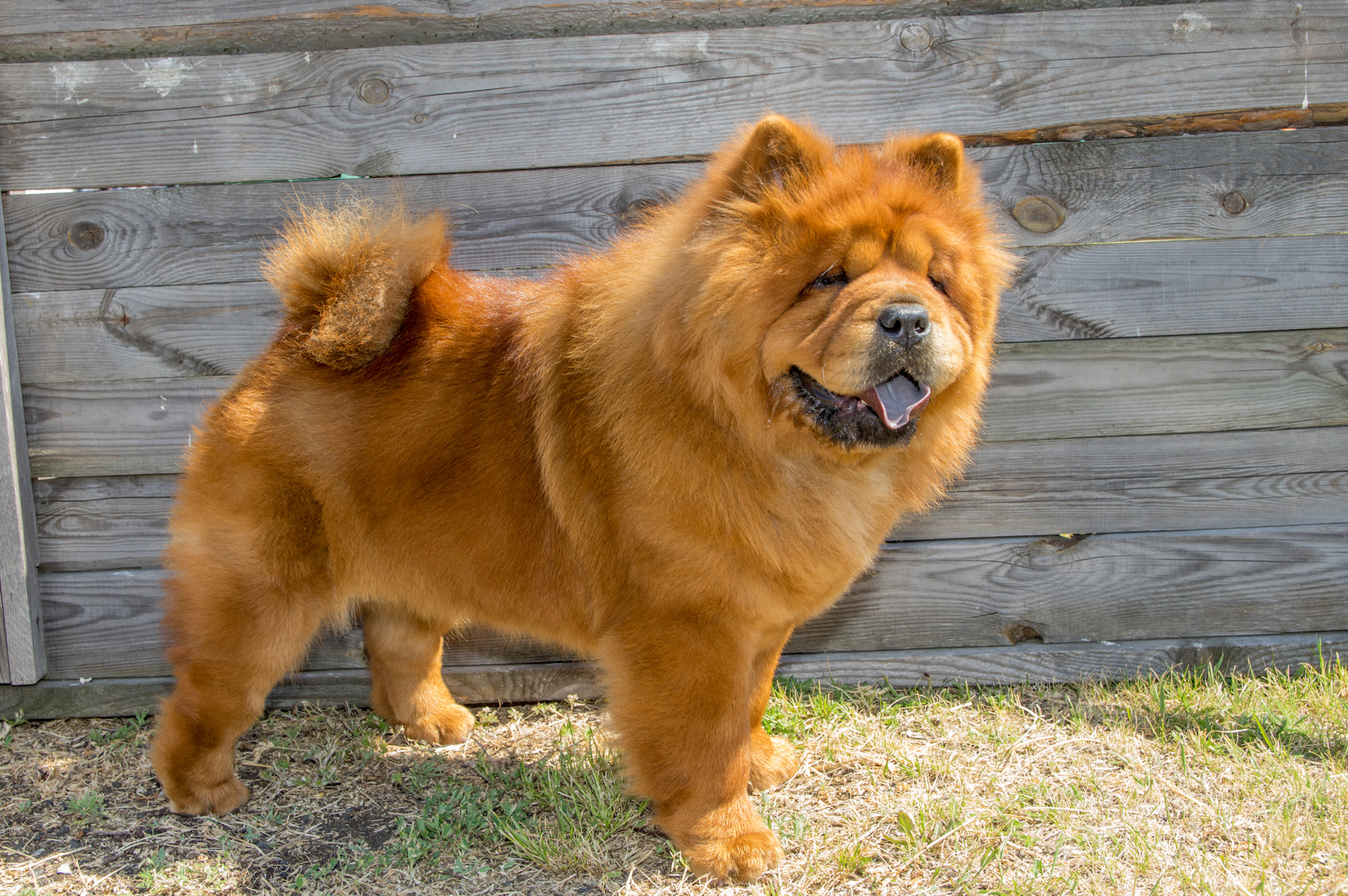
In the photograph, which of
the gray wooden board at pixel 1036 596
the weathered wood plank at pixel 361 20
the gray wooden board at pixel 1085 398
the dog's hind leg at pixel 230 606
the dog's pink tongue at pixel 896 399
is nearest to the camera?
the dog's pink tongue at pixel 896 399

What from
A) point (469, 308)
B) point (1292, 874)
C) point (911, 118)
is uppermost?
point (911, 118)

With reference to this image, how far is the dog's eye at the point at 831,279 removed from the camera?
246 cm

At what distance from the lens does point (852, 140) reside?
362cm

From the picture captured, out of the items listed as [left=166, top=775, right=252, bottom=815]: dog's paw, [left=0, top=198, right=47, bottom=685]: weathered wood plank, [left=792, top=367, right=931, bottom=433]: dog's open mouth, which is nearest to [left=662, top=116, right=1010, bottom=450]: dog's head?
[left=792, top=367, right=931, bottom=433]: dog's open mouth

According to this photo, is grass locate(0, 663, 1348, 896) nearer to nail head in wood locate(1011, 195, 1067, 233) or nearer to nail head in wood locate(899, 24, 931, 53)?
nail head in wood locate(1011, 195, 1067, 233)

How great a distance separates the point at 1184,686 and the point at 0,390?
4727 millimetres

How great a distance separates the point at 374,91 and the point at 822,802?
306cm

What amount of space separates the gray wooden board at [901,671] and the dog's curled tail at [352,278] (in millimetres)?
1633

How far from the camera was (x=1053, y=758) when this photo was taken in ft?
11.1

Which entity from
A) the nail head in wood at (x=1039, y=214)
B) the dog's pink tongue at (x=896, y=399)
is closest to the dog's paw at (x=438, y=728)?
the dog's pink tongue at (x=896, y=399)

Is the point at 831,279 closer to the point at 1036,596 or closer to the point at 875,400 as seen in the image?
the point at 875,400

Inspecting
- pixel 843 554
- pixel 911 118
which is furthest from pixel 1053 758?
pixel 911 118

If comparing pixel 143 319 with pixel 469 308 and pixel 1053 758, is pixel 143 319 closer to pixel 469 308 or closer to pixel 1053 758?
pixel 469 308

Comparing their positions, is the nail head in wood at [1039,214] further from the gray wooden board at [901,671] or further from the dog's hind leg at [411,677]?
the dog's hind leg at [411,677]
